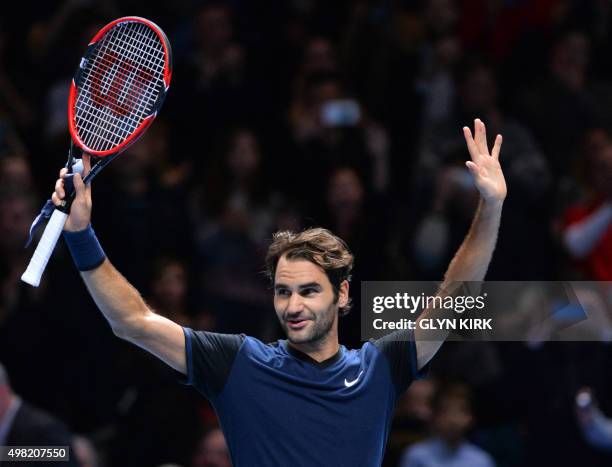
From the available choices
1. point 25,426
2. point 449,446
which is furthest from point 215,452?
point 449,446

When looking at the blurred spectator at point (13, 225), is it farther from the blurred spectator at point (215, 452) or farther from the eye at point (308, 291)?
the eye at point (308, 291)

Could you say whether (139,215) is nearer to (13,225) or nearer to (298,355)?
(13,225)

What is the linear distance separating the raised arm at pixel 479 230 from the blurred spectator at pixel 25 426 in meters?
2.61

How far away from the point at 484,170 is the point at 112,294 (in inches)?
59.1

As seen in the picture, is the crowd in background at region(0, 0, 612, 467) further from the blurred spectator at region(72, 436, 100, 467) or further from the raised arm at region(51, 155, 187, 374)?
the raised arm at region(51, 155, 187, 374)

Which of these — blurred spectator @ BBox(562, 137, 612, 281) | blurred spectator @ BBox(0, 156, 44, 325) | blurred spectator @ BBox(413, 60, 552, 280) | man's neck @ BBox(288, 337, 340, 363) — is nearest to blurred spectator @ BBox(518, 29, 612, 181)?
blurred spectator @ BBox(413, 60, 552, 280)

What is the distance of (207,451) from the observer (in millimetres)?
7781

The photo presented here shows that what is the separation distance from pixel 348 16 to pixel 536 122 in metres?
2.13

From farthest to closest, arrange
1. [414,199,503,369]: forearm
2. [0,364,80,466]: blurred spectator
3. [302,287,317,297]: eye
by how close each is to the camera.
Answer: [0,364,80,466]: blurred spectator → [414,199,503,369]: forearm → [302,287,317,297]: eye

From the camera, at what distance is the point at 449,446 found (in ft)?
26.9

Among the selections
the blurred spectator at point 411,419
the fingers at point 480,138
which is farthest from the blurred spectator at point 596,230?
the fingers at point 480,138

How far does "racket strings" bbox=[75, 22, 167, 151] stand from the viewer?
18.0ft

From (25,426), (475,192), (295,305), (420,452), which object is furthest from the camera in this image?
(475,192)

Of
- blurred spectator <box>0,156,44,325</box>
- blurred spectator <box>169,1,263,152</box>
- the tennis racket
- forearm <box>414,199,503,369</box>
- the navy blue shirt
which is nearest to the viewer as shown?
the navy blue shirt
